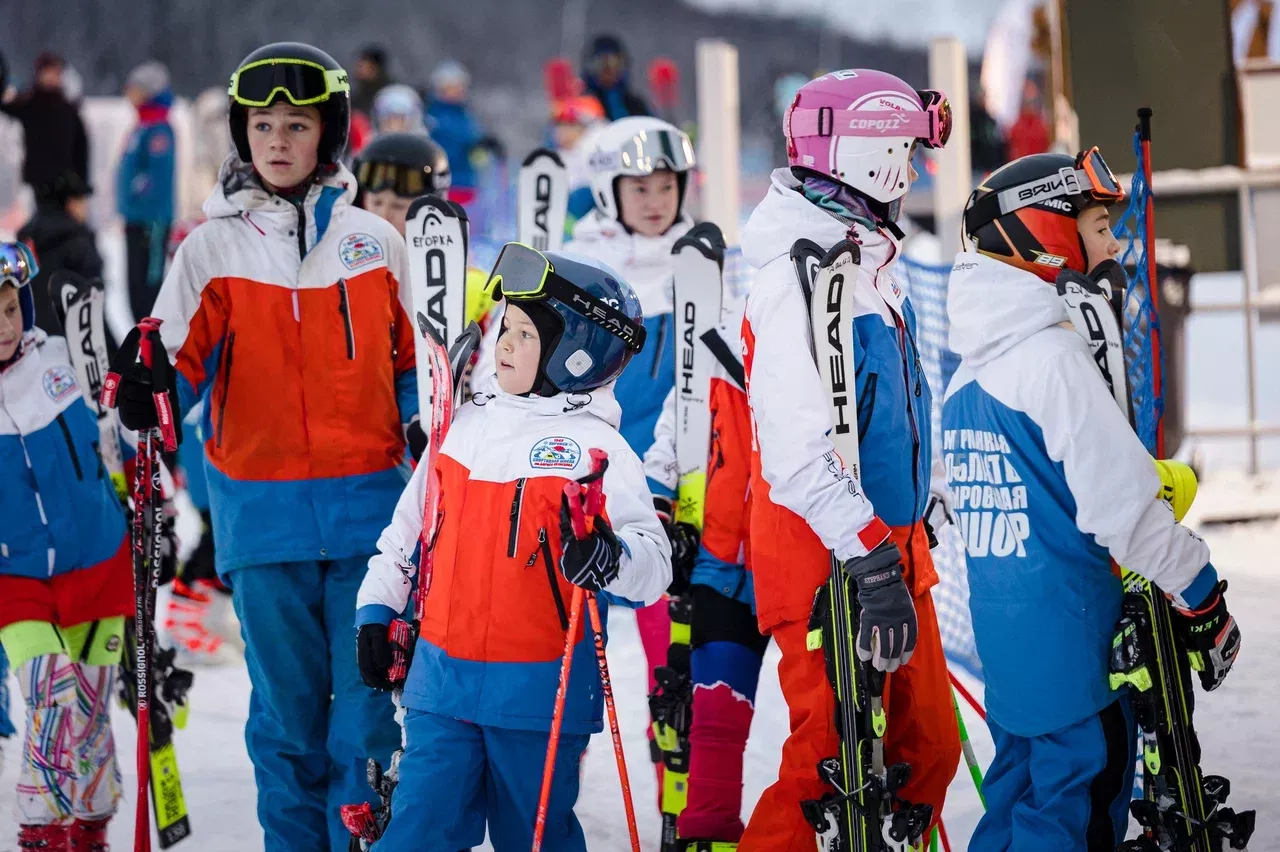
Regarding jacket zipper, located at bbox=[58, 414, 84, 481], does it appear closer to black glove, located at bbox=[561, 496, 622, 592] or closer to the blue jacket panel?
the blue jacket panel

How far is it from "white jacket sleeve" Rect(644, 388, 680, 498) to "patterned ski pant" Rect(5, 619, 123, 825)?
183 cm

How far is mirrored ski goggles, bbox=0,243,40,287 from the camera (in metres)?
4.84

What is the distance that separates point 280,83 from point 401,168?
149cm

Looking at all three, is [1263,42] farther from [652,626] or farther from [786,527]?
[786,527]

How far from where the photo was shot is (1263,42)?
12859mm

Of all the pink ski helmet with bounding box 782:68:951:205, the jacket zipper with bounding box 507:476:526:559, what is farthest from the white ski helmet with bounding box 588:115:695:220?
the jacket zipper with bounding box 507:476:526:559

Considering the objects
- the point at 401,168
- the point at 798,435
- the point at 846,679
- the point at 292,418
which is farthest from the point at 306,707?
the point at 401,168

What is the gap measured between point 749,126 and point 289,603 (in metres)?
17.5

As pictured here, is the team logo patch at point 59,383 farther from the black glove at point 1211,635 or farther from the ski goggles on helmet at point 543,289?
the black glove at point 1211,635

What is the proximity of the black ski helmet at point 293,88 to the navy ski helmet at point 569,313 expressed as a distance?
1.17m

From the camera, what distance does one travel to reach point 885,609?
136 inches

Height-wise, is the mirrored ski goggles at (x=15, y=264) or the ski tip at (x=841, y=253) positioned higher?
the mirrored ski goggles at (x=15, y=264)

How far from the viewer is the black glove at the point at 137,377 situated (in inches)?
167

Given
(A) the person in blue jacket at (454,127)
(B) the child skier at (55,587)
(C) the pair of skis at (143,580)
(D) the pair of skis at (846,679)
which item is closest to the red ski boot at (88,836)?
(B) the child skier at (55,587)
